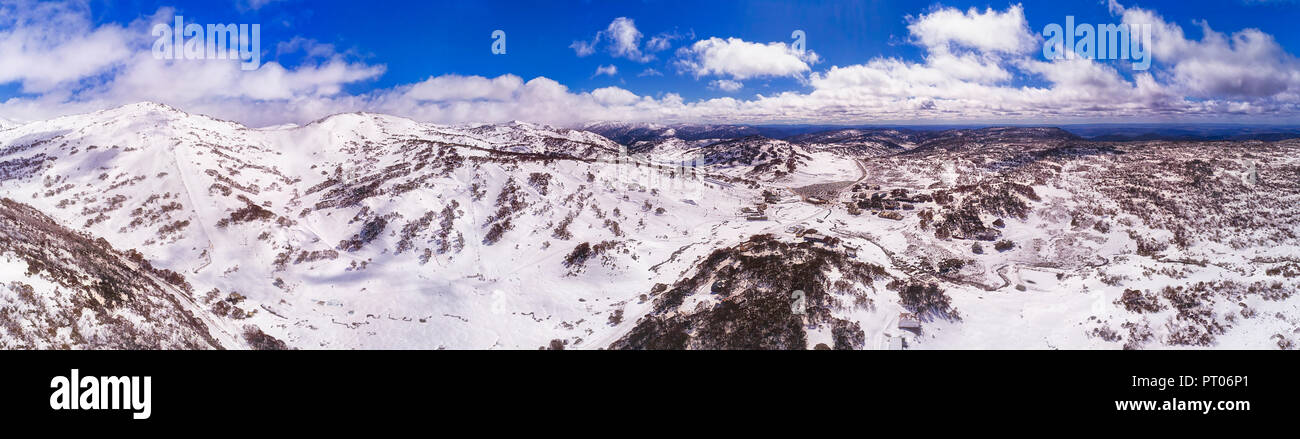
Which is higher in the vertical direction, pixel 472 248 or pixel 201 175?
pixel 201 175

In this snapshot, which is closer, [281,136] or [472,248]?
[472,248]

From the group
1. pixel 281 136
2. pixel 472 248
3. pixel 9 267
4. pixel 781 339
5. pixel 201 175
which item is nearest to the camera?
pixel 9 267

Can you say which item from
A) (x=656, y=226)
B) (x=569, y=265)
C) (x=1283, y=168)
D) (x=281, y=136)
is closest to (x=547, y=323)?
(x=569, y=265)

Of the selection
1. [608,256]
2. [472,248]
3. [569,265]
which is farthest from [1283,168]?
[472,248]

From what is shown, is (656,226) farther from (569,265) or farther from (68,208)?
(68,208)

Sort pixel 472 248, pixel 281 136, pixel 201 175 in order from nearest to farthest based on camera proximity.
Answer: pixel 472 248 → pixel 201 175 → pixel 281 136
